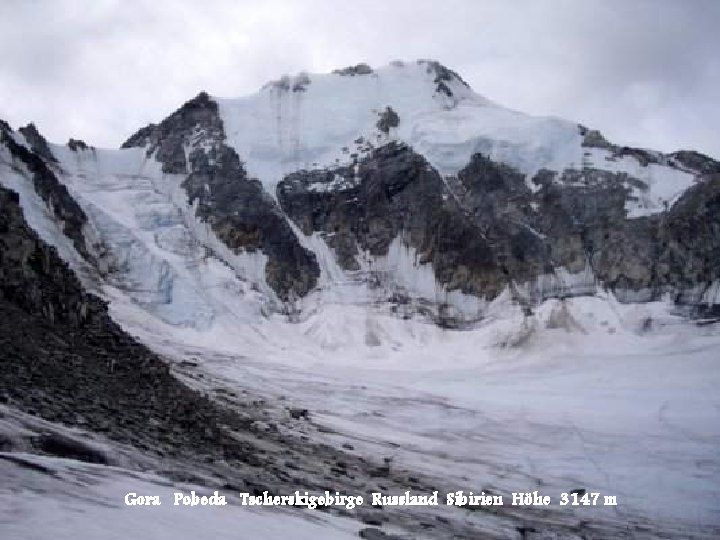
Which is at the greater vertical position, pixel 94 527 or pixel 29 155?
pixel 29 155

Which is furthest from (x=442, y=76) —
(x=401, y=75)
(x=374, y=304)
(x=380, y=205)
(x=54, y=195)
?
(x=54, y=195)

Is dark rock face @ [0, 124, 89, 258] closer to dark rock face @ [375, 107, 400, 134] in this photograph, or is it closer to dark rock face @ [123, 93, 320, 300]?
dark rock face @ [123, 93, 320, 300]

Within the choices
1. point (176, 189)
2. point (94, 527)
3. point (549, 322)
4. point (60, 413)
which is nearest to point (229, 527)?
point (94, 527)

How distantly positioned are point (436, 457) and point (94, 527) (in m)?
21.1

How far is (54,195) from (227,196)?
65.8ft

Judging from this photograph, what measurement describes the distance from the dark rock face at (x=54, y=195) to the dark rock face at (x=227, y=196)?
15371 millimetres

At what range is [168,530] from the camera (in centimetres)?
695

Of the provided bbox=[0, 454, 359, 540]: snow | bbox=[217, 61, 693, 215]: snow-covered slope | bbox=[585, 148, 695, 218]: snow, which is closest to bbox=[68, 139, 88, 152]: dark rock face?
bbox=[217, 61, 693, 215]: snow-covered slope

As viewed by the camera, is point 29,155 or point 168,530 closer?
point 168,530

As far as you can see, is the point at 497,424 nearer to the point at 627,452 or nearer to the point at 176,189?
the point at 627,452

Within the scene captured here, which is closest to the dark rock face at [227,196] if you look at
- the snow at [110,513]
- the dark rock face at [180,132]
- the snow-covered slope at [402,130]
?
the dark rock face at [180,132]

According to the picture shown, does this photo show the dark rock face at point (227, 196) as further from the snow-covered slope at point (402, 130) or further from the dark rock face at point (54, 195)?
the dark rock face at point (54, 195)

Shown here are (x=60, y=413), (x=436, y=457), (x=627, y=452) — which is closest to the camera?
A: (x=60, y=413)

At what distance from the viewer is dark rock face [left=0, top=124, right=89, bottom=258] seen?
6066cm
